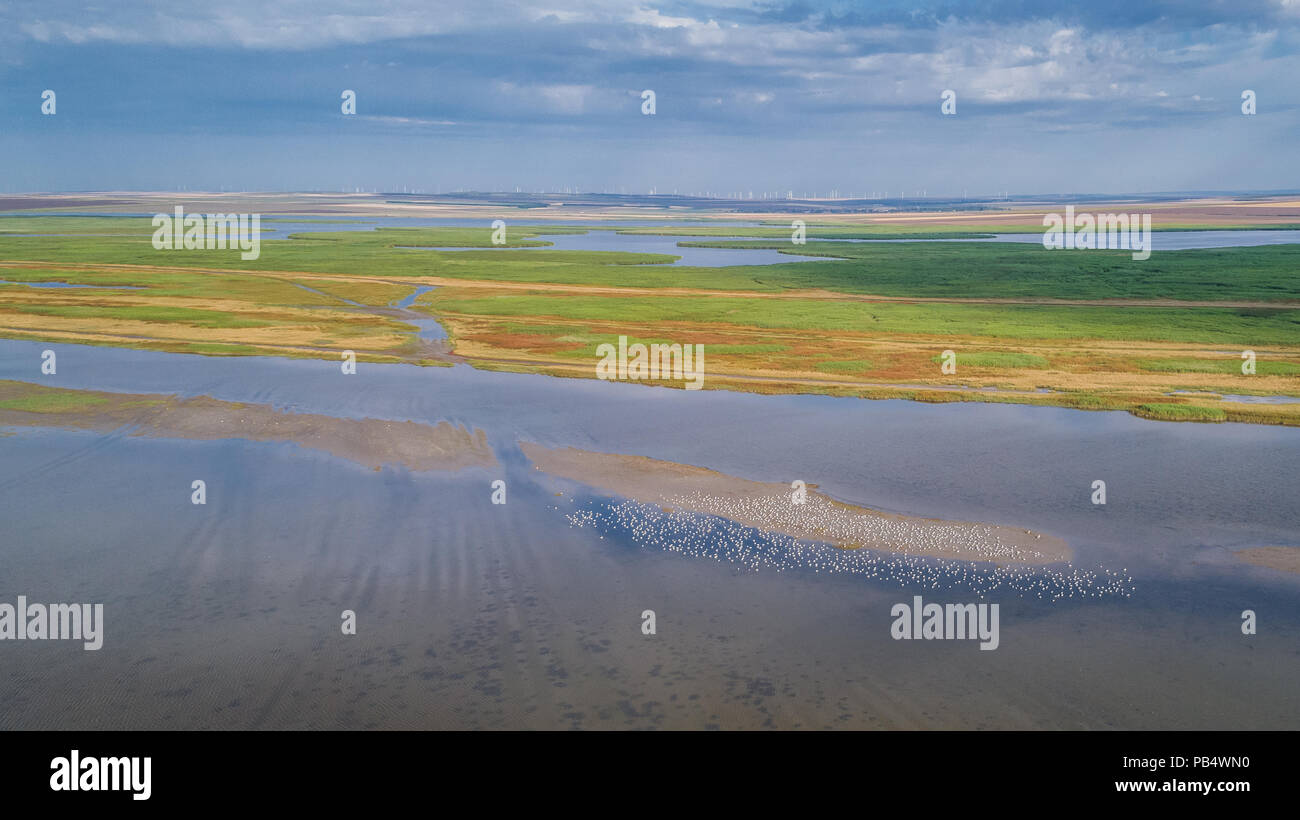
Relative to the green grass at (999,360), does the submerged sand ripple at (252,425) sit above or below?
below

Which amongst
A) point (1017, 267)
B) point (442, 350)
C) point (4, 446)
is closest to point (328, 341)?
point (442, 350)

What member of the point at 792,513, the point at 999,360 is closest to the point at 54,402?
the point at 792,513

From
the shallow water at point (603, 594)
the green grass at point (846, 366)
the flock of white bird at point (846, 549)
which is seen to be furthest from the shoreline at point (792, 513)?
the green grass at point (846, 366)

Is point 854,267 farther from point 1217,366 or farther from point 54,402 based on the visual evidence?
point 54,402

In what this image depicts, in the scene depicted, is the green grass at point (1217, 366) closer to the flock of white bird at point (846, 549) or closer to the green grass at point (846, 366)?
the green grass at point (846, 366)
